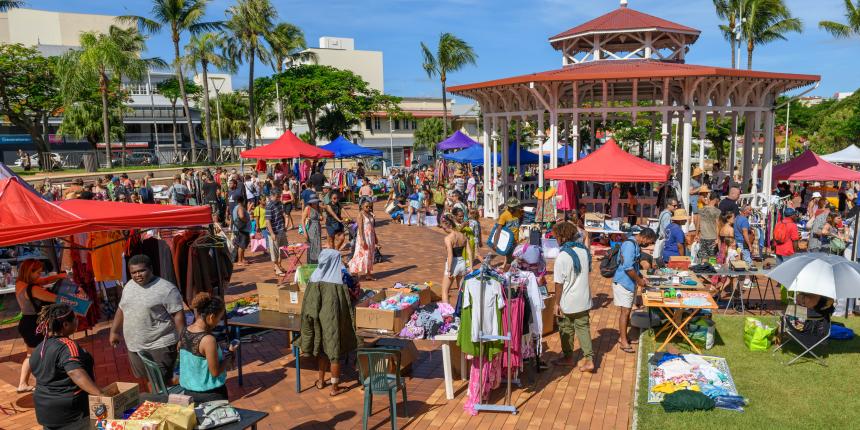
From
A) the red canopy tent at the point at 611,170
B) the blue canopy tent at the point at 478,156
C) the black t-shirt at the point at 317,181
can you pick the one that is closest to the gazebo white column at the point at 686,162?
the red canopy tent at the point at 611,170

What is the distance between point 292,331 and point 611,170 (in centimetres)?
850

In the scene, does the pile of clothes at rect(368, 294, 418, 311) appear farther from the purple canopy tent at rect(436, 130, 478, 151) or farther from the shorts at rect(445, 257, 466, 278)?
the purple canopy tent at rect(436, 130, 478, 151)

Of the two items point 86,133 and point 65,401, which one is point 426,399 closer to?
point 65,401

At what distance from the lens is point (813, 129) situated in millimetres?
48969

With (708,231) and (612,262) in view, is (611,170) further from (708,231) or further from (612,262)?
(612,262)

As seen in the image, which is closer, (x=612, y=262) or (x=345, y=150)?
(x=612, y=262)

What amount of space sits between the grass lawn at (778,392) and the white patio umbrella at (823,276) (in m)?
0.98

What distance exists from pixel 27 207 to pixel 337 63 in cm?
7106

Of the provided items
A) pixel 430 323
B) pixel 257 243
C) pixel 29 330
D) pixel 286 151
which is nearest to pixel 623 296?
pixel 430 323

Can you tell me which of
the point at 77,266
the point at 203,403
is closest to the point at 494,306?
the point at 203,403

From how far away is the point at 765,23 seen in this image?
38.0 m

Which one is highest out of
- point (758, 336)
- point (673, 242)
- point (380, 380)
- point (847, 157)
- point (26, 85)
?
point (26, 85)

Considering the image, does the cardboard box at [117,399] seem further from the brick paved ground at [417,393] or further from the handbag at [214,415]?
the brick paved ground at [417,393]

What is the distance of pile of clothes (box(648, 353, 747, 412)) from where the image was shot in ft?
20.0
